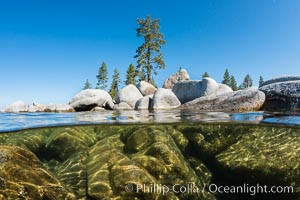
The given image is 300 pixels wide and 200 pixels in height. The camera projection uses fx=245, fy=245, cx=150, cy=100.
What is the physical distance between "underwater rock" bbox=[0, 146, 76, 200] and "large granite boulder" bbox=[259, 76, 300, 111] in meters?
9.05

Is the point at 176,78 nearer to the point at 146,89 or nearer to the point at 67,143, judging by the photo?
the point at 146,89

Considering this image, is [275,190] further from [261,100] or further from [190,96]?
[190,96]

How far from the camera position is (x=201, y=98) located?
12586 mm

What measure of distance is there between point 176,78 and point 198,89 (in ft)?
41.1

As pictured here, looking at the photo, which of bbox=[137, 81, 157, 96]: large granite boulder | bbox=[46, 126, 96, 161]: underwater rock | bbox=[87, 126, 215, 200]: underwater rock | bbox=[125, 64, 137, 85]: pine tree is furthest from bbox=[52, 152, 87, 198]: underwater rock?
bbox=[125, 64, 137, 85]: pine tree

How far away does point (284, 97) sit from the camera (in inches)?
408

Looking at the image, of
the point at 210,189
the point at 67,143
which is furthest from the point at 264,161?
the point at 67,143

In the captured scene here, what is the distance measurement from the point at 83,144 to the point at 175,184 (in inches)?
142

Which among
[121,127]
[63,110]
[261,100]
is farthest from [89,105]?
[261,100]

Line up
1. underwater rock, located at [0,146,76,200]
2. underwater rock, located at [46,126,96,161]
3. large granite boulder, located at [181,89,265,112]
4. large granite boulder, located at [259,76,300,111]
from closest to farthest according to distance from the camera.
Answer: underwater rock, located at [0,146,76,200] → underwater rock, located at [46,126,96,161] → large granite boulder, located at [259,76,300,111] → large granite boulder, located at [181,89,265,112]

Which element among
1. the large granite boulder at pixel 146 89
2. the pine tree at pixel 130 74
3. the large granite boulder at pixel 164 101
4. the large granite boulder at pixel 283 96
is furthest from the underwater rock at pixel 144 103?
the pine tree at pixel 130 74

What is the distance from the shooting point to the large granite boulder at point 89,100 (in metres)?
20.9

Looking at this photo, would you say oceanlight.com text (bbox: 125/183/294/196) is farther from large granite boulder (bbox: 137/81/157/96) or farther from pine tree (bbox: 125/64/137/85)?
pine tree (bbox: 125/64/137/85)

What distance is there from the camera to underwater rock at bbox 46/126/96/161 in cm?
777
